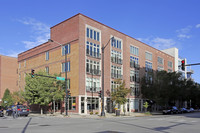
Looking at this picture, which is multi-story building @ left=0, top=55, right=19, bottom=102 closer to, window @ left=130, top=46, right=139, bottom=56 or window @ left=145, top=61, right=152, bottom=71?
window @ left=130, top=46, right=139, bottom=56

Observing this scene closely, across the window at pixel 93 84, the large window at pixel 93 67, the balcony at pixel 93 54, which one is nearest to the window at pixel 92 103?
the window at pixel 93 84

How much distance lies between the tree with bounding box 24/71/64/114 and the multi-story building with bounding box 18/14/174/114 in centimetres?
307

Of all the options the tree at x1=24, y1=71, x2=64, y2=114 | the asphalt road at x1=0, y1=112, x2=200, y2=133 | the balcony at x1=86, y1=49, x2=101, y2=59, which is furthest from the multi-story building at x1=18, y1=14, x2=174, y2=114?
the asphalt road at x1=0, y1=112, x2=200, y2=133

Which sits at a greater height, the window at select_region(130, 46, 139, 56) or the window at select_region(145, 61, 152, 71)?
the window at select_region(130, 46, 139, 56)

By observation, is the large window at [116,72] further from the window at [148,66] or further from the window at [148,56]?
the window at [148,56]

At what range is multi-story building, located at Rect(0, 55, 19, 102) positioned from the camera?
67825mm

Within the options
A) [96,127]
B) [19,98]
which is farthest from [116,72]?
[96,127]

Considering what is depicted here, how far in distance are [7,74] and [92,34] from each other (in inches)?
1552

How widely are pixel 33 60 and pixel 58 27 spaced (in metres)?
12.3

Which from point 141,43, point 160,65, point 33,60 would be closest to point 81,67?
point 33,60

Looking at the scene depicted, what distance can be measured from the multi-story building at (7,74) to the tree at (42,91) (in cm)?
3215

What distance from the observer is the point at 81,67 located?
38750 millimetres

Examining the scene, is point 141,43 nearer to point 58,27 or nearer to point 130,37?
point 130,37

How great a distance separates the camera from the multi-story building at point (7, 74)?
223 feet
